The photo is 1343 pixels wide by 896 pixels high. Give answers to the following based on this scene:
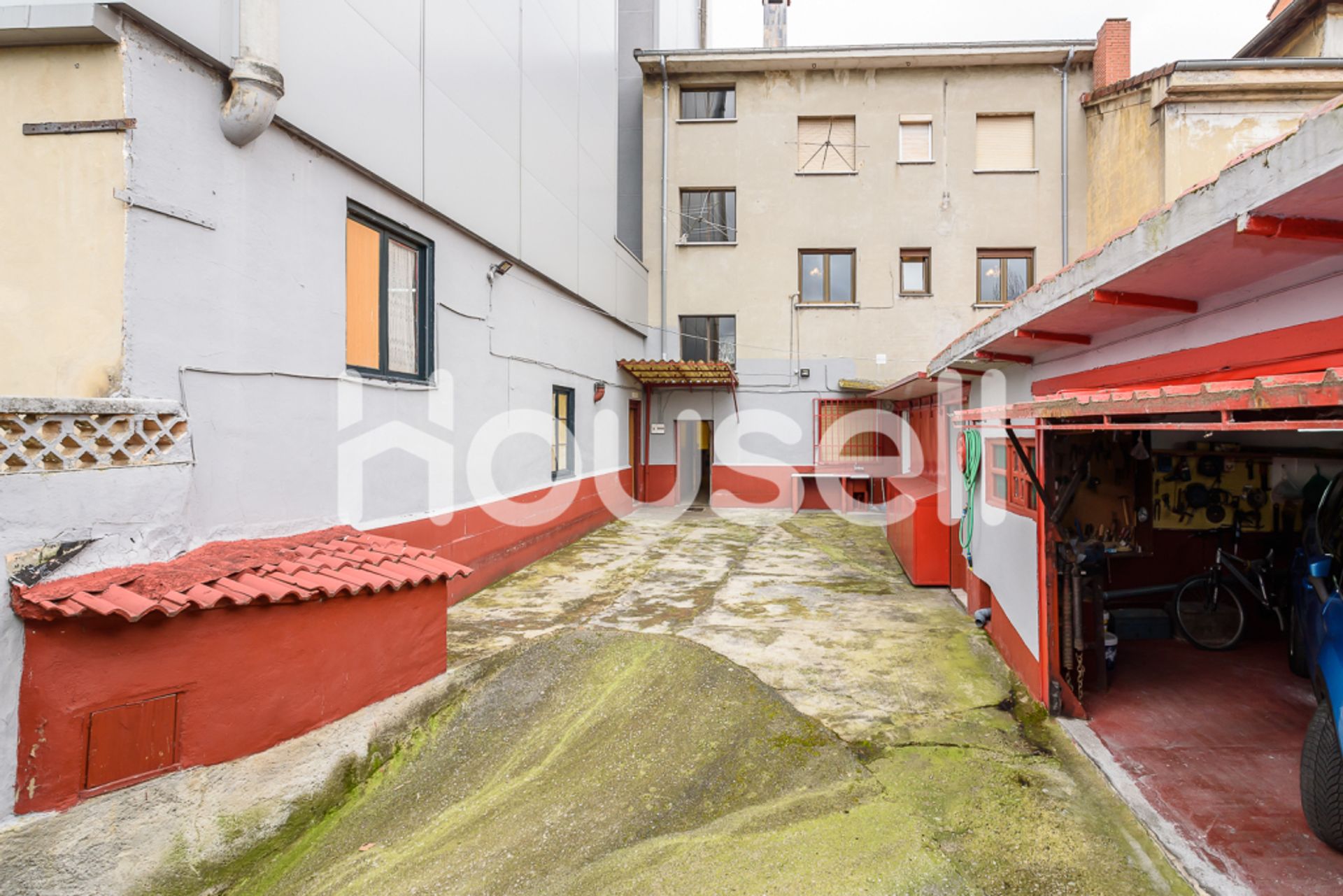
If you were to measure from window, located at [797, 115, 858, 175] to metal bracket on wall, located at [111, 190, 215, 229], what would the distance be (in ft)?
45.1

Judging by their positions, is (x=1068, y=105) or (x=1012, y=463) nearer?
(x=1012, y=463)

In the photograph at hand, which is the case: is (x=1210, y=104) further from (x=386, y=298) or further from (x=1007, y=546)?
(x=386, y=298)

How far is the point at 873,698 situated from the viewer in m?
5.01

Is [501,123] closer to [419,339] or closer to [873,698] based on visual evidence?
[419,339]

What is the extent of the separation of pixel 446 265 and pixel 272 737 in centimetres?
499

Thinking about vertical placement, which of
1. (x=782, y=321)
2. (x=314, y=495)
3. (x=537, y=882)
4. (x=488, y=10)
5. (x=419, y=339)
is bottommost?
(x=537, y=882)

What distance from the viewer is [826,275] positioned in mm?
15766

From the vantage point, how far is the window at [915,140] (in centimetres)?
1558

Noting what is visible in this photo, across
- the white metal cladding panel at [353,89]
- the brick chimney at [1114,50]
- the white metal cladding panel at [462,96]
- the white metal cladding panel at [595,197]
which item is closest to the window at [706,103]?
the white metal cladding panel at [462,96]

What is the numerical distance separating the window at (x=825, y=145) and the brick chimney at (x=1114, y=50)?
5161 millimetres

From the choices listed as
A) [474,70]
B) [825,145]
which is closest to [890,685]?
[474,70]

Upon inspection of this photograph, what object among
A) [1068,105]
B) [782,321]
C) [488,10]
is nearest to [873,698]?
[488,10]

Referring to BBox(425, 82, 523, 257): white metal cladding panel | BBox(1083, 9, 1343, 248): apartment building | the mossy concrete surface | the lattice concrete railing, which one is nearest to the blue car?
the mossy concrete surface

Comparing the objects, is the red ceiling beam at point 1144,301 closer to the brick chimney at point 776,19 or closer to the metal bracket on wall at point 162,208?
the metal bracket on wall at point 162,208
